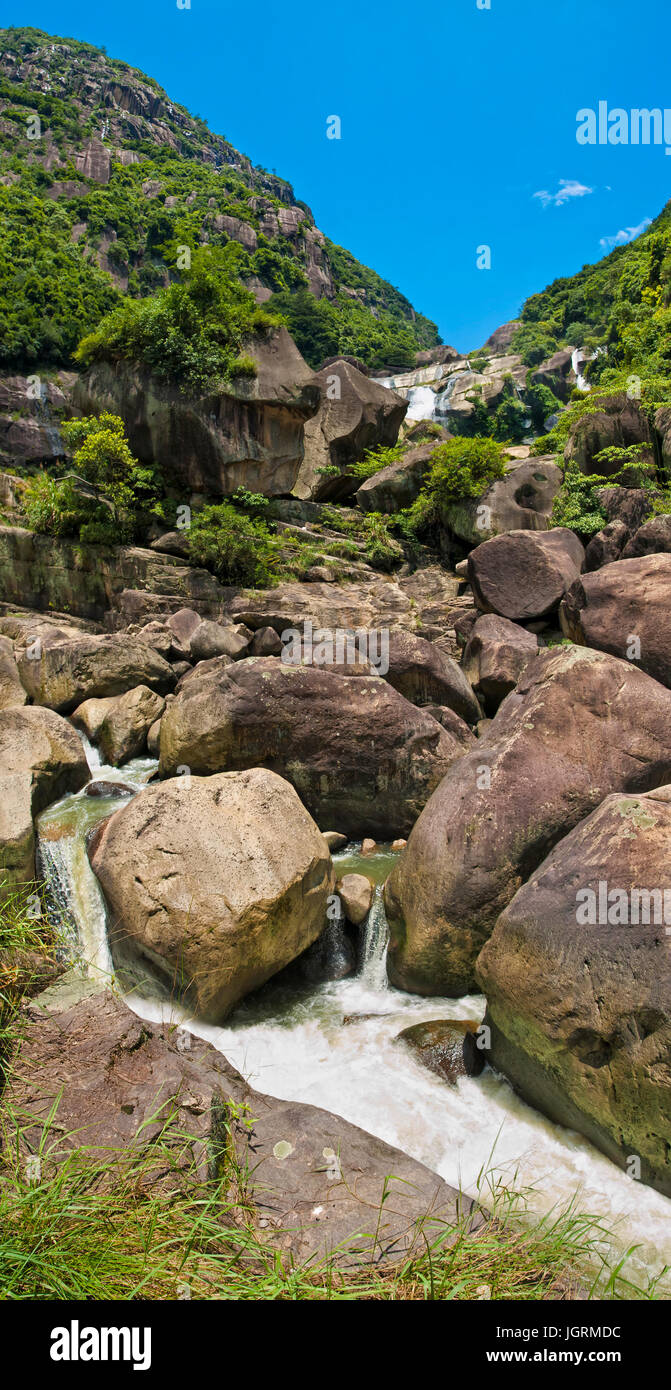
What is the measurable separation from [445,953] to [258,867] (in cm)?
201

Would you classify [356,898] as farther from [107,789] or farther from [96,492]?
Result: [96,492]

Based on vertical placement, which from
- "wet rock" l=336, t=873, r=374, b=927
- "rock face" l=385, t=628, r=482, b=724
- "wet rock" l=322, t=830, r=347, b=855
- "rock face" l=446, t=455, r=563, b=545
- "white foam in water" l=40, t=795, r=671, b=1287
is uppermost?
"rock face" l=446, t=455, r=563, b=545

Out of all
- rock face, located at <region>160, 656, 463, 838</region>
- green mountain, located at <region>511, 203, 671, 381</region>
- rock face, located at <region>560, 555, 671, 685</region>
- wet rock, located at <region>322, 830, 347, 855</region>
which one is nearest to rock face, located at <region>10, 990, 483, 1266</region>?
wet rock, located at <region>322, 830, 347, 855</region>

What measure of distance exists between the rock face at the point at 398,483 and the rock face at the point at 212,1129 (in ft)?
79.2

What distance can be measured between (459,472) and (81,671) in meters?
15.5

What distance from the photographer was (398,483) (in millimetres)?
26562

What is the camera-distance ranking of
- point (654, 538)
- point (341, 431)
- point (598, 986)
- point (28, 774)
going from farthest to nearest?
point (341, 431)
point (654, 538)
point (28, 774)
point (598, 986)

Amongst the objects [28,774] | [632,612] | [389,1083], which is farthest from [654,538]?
[28,774]

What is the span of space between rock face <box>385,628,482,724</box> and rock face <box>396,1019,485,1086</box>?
6.44 meters

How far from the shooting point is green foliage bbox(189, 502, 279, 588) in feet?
68.9

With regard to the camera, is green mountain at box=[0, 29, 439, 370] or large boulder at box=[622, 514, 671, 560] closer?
large boulder at box=[622, 514, 671, 560]

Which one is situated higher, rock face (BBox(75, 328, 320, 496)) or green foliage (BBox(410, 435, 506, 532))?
rock face (BBox(75, 328, 320, 496))

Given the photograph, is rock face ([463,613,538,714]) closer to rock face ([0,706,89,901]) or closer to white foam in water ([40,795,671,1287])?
white foam in water ([40,795,671,1287])

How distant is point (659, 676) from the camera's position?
9.21 meters
